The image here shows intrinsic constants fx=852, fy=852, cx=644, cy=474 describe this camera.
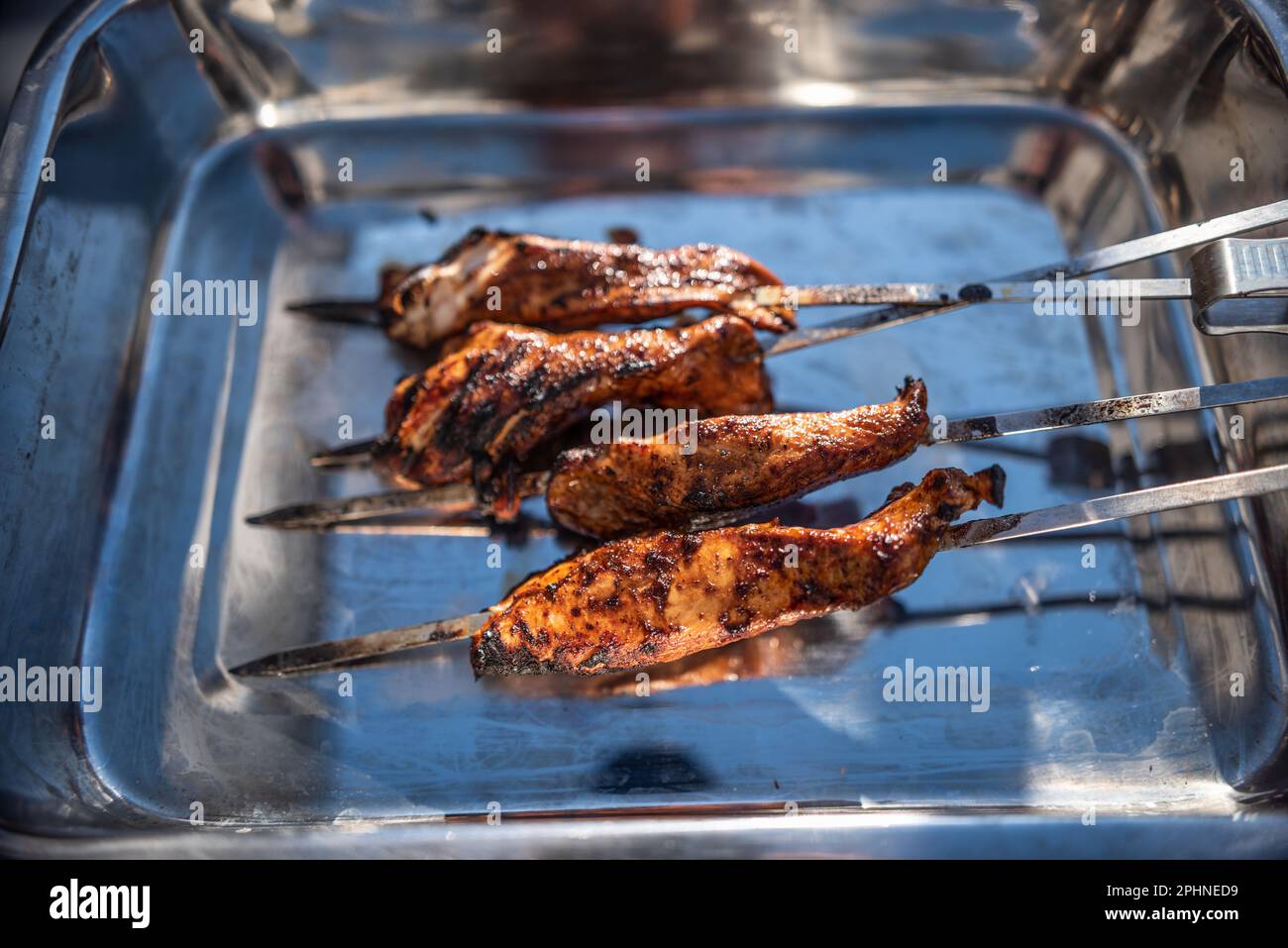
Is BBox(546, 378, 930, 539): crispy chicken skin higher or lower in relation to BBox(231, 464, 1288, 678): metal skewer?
higher

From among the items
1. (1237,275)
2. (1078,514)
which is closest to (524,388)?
(1078,514)

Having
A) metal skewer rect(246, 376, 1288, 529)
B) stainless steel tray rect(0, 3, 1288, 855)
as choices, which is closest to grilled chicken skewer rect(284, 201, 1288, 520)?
metal skewer rect(246, 376, 1288, 529)

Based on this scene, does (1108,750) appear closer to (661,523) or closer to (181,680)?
(661,523)

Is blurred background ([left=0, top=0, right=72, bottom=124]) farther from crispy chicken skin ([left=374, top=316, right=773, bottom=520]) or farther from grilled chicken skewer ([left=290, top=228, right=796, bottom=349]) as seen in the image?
crispy chicken skin ([left=374, top=316, right=773, bottom=520])

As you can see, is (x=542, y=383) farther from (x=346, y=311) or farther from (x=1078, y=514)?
(x=1078, y=514)

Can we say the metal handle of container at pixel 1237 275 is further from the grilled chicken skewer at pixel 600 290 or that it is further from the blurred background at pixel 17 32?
the blurred background at pixel 17 32

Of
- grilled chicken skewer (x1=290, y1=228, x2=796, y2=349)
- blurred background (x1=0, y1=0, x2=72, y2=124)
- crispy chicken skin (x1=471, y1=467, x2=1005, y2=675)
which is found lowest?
crispy chicken skin (x1=471, y1=467, x2=1005, y2=675)
